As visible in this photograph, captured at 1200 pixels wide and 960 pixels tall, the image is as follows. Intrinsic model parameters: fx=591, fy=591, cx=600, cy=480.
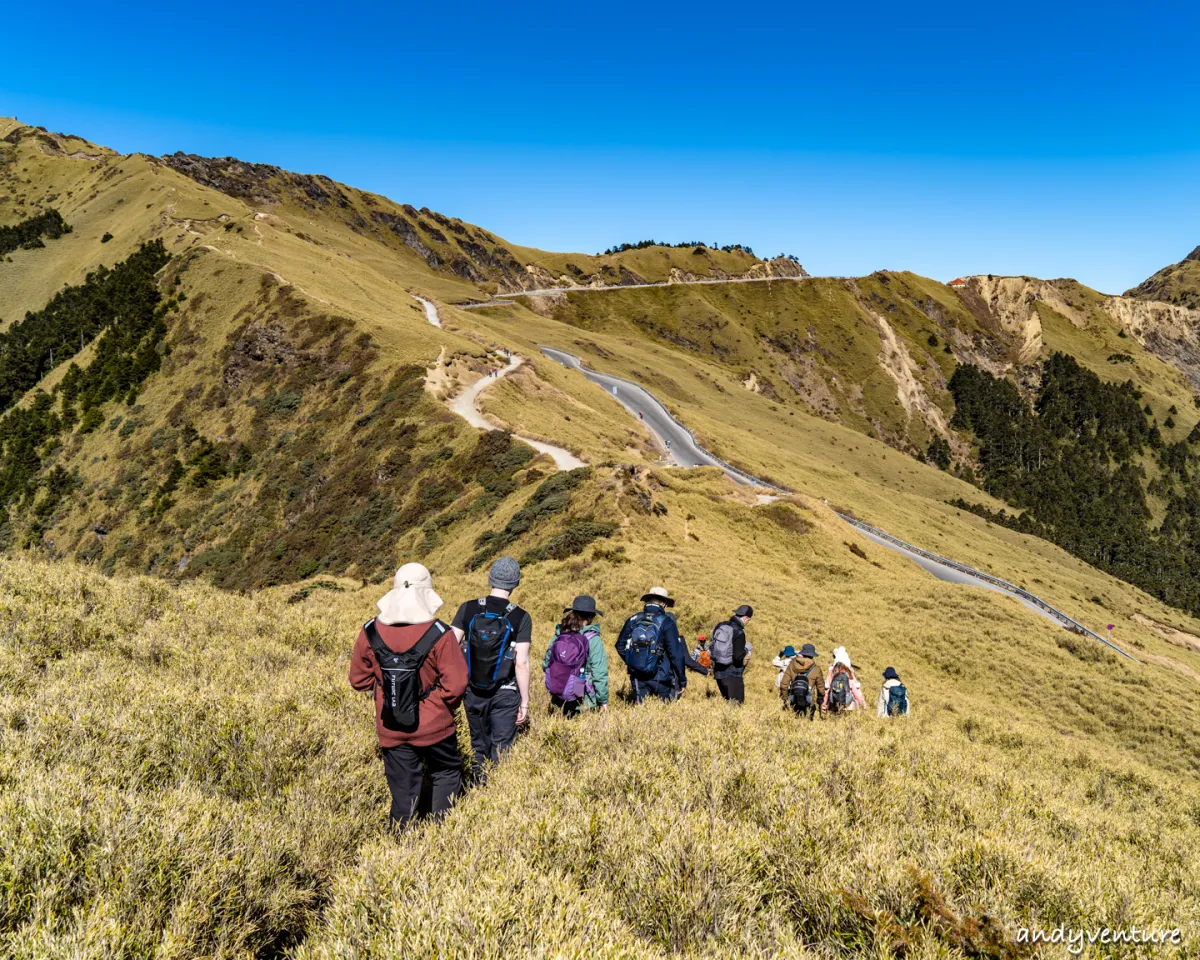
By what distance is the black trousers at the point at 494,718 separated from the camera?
6.17m

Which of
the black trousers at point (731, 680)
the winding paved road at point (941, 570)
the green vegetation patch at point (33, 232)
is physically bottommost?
the winding paved road at point (941, 570)

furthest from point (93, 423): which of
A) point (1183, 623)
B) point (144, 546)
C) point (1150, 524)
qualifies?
point (1150, 524)

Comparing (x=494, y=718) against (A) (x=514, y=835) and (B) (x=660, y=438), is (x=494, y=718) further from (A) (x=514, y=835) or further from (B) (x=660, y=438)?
(B) (x=660, y=438)

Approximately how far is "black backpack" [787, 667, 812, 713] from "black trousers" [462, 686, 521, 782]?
20.8 feet

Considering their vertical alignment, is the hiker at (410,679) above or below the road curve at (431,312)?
below

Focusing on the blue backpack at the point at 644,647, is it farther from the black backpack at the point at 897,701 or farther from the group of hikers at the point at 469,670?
the black backpack at the point at 897,701

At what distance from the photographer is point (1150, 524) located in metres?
135

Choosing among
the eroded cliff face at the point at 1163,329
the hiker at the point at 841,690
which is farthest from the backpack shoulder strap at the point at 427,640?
the eroded cliff face at the point at 1163,329

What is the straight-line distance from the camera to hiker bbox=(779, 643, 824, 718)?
34.9ft

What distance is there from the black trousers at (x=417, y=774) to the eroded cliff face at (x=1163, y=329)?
254 m

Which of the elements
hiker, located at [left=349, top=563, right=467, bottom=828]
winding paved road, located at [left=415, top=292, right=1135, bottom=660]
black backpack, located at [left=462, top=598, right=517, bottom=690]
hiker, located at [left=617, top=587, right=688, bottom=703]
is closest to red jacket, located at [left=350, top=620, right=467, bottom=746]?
hiker, located at [left=349, top=563, right=467, bottom=828]

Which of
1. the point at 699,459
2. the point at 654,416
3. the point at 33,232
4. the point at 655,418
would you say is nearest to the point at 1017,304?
the point at 654,416

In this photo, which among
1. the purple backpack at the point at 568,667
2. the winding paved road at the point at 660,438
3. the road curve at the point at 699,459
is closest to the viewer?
the purple backpack at the point at 568,667

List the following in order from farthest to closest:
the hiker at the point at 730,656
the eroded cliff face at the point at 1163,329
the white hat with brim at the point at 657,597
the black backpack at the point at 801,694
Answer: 1. the eroded cliff face at the point at 1163,329
2. the black backpack at the point at 801,694
3. the hiker at the point at 730,656
4. the white hat with brim at the point at 657,597
